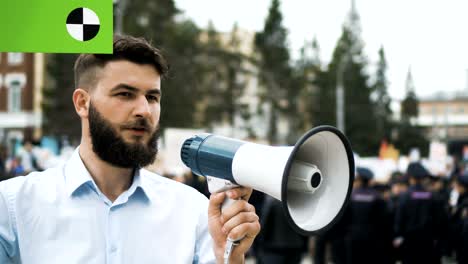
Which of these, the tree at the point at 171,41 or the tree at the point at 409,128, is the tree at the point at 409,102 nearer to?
the tree at the point at 409,128

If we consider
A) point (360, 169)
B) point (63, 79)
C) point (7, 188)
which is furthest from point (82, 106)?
point (63, 79)

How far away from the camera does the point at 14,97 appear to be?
43.1 m

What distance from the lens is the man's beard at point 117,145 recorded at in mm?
2432

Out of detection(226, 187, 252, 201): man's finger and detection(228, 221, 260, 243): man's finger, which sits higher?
detection(226, 187, 252, 201): man's finger

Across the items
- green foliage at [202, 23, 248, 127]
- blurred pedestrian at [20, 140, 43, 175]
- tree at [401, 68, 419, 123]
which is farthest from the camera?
tree at [401, 68, 419, 123]

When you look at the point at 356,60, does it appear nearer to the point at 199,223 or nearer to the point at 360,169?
the point at 360,169

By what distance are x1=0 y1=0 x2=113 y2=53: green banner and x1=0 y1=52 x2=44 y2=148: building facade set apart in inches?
1634

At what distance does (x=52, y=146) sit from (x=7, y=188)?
15684 millimetres

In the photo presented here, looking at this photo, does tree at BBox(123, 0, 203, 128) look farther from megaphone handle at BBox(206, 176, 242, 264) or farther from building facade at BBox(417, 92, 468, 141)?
building facade at BBox(417, 92, 468, 141)

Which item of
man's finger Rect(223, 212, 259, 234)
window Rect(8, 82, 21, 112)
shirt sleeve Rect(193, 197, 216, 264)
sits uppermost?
window Rect(8, 82, 21, 112)

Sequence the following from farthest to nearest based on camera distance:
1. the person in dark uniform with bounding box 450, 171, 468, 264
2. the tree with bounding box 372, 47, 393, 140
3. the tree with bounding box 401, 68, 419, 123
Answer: the tree with bounding box 401, 68, 419, 123
the tree with bounding box 372, 47, 393, 140
the person in dark uniform with bounding box 450, 171, 468, 264

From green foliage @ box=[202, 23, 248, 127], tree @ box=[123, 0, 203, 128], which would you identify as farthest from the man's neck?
green foliage @ box=[202, 23, 248, 127]

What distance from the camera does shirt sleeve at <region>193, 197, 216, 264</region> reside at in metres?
2.47

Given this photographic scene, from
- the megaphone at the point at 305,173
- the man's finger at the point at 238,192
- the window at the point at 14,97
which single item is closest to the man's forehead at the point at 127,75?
the megaphone at the point at 305,173
